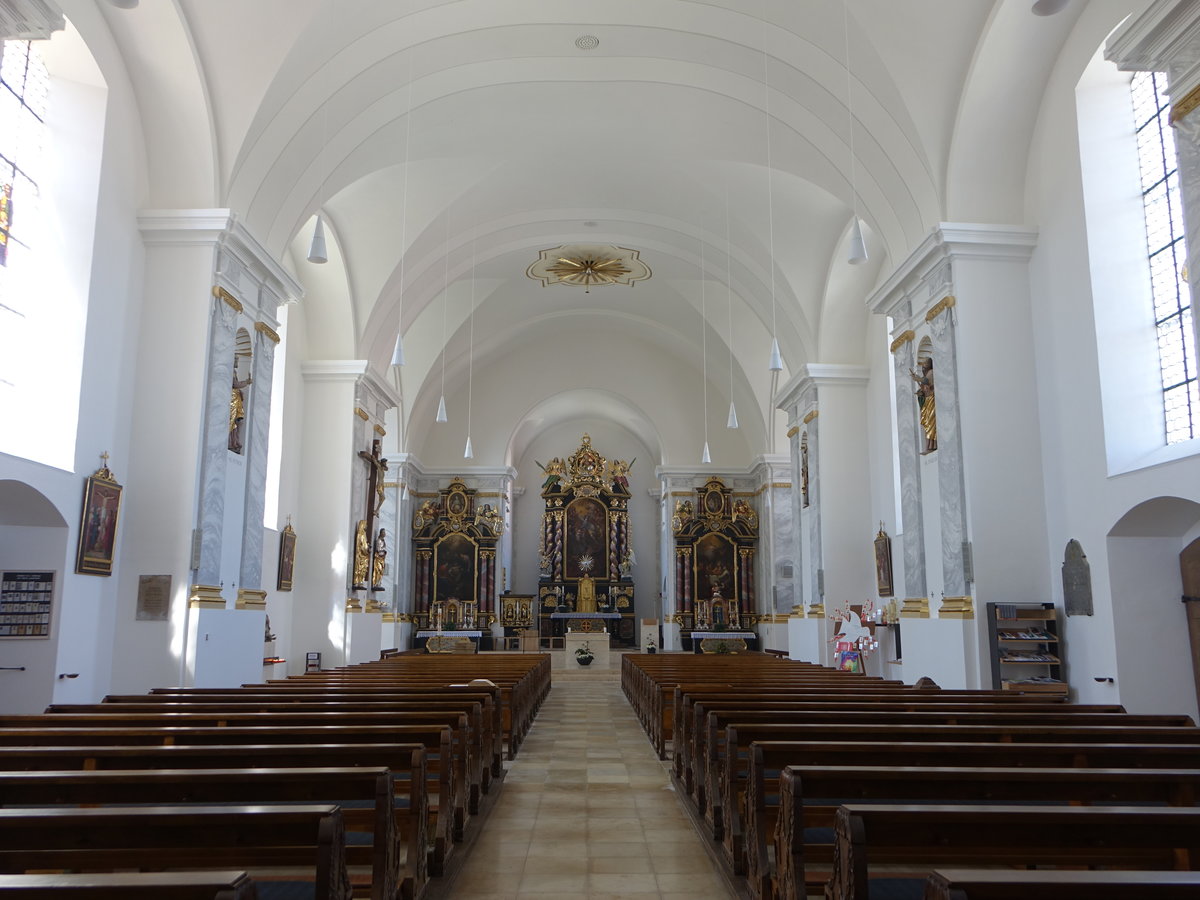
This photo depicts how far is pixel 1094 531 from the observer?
9.20 meters

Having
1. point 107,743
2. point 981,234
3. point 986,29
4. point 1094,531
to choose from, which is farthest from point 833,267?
point 107,743

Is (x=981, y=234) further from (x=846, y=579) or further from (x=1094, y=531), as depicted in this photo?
(x=846, y=579)

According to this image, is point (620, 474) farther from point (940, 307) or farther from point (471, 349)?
point (940, 307)

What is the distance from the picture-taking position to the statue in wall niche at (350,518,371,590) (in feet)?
51.4

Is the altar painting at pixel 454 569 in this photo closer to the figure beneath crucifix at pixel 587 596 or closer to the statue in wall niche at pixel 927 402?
the figure beneath crucifix at pixel 587 596

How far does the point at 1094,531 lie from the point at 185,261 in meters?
9.79

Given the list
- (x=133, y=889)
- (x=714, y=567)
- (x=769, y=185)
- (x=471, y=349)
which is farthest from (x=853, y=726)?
(x=714, y=567)

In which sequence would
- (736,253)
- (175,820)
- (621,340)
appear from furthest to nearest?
(621,340)
(736,253)
(175,820)

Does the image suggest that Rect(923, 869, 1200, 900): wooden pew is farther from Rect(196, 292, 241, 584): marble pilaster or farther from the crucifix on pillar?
the crucifix on pillar

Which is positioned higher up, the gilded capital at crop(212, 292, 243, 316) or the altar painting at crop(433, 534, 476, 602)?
the gilded capital at crop(212, 292, 243, 316)

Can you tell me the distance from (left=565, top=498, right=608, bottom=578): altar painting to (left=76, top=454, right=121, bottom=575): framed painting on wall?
1875 cm

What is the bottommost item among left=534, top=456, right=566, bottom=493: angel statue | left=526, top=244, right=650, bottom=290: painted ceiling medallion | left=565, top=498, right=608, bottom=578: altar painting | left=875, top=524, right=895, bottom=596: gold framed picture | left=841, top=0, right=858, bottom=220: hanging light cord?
left=875, top=524, right=895, bottom=596: gold framed picture

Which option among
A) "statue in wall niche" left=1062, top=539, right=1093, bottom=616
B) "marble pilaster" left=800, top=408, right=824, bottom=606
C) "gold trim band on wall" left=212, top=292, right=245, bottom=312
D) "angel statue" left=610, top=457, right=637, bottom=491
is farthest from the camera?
"angel statue" left=610, top=457, right=637, bottom=491

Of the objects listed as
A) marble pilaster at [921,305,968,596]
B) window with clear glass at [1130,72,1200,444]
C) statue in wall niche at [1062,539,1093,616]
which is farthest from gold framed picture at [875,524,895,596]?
window with clear glass at [1130,72,1200,444]
